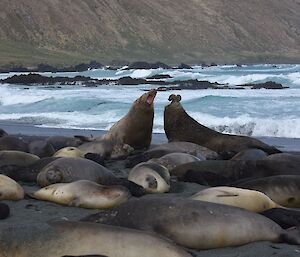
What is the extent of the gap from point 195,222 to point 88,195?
1401mm

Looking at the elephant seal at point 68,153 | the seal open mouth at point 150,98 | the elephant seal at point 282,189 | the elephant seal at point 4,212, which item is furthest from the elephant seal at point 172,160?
the elephant seal at point 4,212

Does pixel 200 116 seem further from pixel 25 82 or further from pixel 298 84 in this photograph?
pixel 25 82

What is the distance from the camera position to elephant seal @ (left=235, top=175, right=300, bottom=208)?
233 inches

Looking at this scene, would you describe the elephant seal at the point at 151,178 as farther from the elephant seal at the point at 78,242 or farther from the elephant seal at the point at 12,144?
the elephant seal at the point at 12,144

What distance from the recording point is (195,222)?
4.39 meters

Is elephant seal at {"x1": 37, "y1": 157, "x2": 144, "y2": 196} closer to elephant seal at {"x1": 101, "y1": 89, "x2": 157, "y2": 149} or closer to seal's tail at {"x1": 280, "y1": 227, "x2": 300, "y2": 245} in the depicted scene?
seal's tail at {"x1": 280, "y1": 227, "x2": 300, "y2": 245}

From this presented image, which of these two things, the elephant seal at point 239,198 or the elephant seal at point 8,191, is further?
the elephant seal at point 8,191

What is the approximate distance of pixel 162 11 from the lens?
11044 cm

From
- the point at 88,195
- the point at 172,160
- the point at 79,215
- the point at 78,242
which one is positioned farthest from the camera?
the point at 172,160

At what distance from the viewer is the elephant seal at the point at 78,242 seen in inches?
142

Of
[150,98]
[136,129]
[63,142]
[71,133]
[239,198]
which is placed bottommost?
[71,133]

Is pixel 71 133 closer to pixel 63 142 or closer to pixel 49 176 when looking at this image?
pixel 63 142

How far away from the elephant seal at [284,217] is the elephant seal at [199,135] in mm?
4582

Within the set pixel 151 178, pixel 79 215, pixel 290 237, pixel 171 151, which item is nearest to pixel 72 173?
pixel 151 178
